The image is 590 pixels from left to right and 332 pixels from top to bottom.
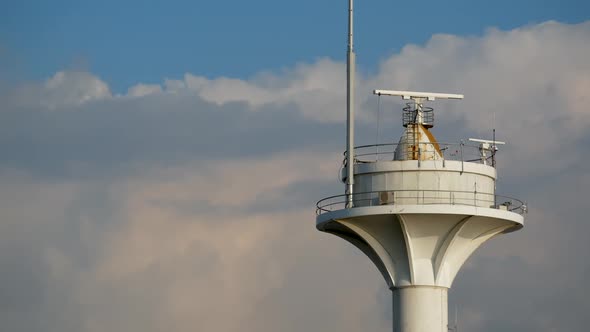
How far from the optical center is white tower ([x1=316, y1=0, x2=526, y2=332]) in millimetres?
70500

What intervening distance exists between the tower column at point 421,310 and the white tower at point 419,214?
4 cm

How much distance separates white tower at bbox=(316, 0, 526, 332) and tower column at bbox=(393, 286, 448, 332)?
1.7 inches

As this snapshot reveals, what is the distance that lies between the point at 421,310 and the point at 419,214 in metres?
4.31

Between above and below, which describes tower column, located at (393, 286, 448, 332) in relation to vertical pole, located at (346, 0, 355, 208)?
below

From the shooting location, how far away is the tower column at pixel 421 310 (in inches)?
2788

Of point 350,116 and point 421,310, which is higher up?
point 350,116

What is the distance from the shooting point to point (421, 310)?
71.0 metres

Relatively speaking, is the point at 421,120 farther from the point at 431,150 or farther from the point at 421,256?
the point at 421,256

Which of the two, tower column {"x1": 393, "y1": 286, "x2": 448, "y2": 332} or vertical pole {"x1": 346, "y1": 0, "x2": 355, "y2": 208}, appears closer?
tower column {"x1": 393, "y1": 286, "x2": 448, "y2": 332}

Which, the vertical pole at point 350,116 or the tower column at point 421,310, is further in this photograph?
the vertical pole at point 350,116

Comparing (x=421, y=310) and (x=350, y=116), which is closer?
(x=421, y=310)

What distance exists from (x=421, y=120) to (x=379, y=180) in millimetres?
3545

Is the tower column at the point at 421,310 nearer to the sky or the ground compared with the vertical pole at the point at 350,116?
nearer to the ground

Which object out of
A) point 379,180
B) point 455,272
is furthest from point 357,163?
point 455,272
